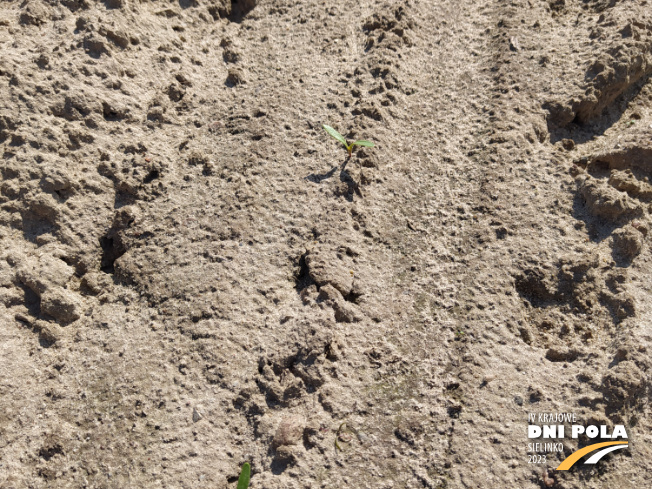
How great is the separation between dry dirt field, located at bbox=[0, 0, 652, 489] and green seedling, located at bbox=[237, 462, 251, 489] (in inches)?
2.2

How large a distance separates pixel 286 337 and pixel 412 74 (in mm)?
1642

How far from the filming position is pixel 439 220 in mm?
2381

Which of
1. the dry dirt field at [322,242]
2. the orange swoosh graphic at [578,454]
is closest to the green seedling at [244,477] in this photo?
the dry dirt field at [322,242]

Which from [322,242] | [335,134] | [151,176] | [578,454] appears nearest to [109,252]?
[151,176]

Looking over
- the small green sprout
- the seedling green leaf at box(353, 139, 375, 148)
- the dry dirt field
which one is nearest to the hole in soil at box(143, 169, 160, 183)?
the dry dirt field

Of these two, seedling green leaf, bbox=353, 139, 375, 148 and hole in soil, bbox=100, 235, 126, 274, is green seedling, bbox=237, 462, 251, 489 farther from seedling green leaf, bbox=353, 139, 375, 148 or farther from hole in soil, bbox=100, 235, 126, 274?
seedling green leaf, bbox=353, 139, 375, 148

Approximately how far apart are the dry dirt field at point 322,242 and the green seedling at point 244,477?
6cm

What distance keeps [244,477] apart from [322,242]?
96 centimetres

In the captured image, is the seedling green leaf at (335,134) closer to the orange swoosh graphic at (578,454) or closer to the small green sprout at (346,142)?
the small green sprout at (346,142)

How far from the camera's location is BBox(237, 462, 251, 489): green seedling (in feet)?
5.69

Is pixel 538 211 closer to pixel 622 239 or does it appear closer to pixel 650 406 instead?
pixel 622 239

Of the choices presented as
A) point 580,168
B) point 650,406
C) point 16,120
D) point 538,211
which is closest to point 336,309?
point 538,211

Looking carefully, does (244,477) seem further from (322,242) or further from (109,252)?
(109,252)

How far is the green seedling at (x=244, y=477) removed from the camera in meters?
1.74
